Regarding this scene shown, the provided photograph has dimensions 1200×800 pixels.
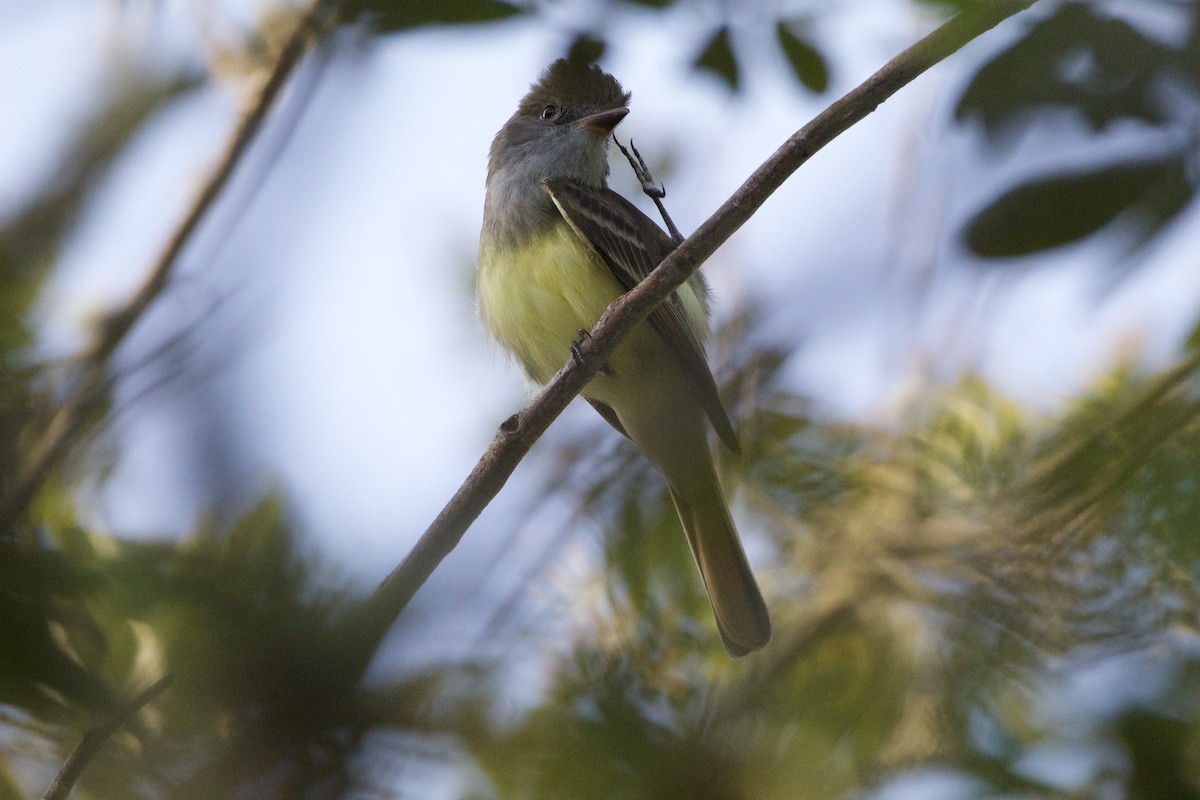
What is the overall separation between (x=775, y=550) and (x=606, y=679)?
2.02 metres

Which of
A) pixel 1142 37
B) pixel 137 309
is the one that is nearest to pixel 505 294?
pixel 137 309

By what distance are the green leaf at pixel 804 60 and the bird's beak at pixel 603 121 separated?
6.38 feet

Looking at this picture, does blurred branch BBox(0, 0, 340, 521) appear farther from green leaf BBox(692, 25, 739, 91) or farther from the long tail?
the long tail

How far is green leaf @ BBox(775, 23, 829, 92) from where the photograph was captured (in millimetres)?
2250

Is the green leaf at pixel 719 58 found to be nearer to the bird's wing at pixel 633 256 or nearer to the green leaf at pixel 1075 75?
the green leaf at pixel 1075 75

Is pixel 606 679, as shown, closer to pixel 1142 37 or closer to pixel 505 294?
pixel 1142 37

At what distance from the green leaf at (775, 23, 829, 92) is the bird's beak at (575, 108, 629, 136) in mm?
1944

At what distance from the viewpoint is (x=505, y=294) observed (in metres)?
3.83

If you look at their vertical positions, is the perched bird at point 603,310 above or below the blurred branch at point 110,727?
above

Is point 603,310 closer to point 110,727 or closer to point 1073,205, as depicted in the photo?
point 1073,205

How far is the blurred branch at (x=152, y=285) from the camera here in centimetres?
207

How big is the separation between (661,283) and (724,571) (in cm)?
124

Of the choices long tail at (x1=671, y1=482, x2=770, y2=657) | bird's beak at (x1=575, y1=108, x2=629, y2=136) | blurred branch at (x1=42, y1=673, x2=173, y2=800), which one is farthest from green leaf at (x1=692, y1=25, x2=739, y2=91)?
bird's beak at (x1=575, y1=108, x2=629, y2=136)

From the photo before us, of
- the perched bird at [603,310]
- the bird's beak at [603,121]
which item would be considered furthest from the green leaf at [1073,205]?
the bird's beak at [603,121]
